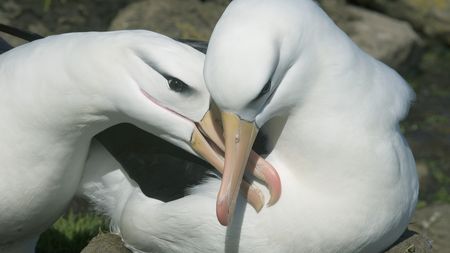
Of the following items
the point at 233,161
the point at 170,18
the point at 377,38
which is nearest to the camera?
the point at 233,161

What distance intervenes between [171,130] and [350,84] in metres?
0.76

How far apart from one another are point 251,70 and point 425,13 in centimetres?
683

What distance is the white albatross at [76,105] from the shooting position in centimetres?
429

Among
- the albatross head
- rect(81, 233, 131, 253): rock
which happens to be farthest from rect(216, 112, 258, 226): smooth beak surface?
rect(81, 233, 131, 253): rock

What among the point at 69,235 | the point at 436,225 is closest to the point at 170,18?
the point at 69,235

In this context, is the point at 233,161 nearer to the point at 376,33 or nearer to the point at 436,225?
the point at 436,225

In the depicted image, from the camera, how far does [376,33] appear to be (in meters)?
9.34

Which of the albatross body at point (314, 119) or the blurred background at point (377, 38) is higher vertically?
the albatross body at point (314, 119)

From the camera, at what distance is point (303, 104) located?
4207 mm

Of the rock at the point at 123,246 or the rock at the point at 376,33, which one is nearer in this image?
the rock at the point at 123,246

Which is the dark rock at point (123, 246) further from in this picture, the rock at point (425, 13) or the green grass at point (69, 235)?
the rock at point (425, 13)

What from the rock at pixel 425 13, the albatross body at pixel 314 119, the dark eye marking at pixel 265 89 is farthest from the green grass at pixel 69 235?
the rock at pixel 425 13

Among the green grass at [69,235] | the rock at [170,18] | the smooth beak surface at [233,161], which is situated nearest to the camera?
the smooth beak surface at [233,161]

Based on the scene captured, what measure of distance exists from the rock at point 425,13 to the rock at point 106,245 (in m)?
5.65
